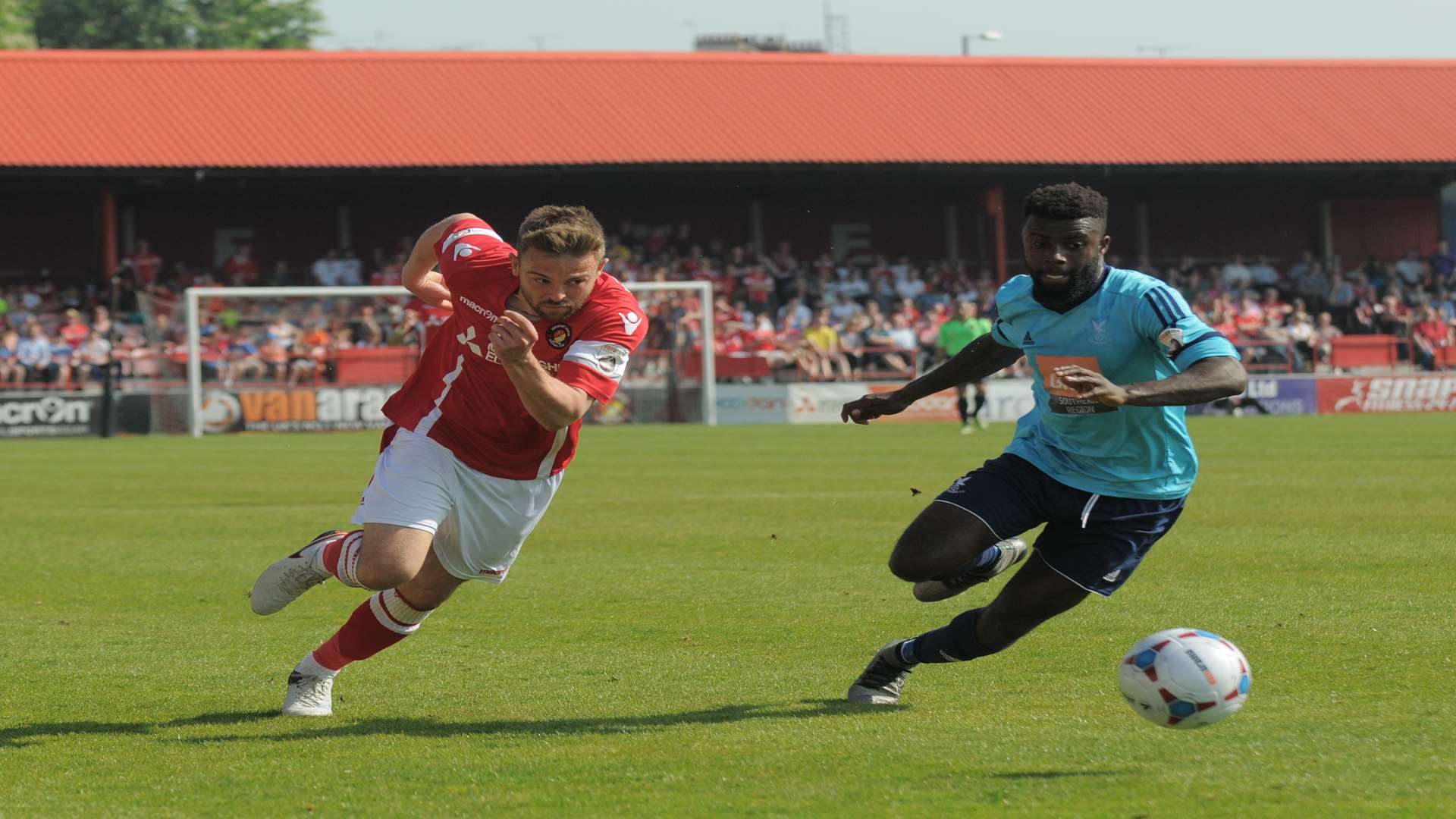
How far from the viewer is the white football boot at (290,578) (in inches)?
238

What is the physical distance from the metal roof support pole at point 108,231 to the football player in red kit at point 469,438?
29.5 meters

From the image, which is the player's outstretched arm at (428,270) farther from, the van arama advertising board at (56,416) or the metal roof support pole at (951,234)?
the metal roof support pole at (951,234)

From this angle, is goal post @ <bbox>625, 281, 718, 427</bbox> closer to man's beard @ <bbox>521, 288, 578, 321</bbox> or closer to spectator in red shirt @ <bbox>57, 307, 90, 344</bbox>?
spectator in red shirt @ <bbox>57, 307, 90, 344</bbox>

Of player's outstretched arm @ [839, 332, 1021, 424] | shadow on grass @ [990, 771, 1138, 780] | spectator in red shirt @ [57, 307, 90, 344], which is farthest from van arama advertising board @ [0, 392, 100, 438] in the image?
shadow on grass @ [990, 771, 1138, 780]

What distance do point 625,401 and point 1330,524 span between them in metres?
18.6

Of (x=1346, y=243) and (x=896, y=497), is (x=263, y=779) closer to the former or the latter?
(x=896, y=497)

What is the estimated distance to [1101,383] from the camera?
4.84 m

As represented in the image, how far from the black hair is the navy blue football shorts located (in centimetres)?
89

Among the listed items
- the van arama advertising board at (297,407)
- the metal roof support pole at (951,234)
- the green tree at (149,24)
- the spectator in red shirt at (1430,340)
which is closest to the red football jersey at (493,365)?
the van arama advertising board at (297,407)

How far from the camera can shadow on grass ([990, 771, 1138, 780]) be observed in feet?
15.7

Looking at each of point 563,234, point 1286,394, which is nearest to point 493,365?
point 563,234

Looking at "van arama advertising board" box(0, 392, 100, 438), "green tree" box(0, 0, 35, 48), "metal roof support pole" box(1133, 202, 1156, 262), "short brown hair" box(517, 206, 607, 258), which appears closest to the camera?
"short brown hair" box(517, 206, 607, 258)

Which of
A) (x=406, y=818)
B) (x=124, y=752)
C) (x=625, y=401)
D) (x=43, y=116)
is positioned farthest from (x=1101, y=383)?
(x=43, y=116)

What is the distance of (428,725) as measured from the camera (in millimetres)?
5730
